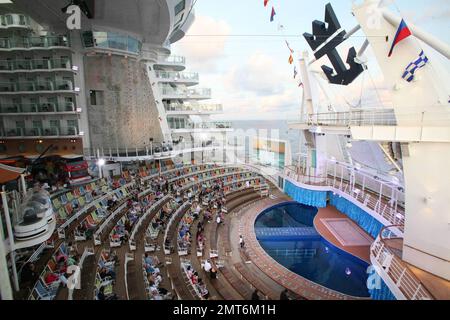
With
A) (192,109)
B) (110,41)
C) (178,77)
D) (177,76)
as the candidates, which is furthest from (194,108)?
(110,41)

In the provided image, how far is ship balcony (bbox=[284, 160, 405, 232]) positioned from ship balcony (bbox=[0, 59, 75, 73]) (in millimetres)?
19447

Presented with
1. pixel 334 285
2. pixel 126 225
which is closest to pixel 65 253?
pixel 126 225

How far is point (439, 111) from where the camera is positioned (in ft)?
23.4

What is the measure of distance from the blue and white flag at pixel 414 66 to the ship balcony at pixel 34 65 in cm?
1970

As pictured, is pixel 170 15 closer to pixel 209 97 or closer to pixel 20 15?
pixel 209 97

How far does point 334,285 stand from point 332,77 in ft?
40.0

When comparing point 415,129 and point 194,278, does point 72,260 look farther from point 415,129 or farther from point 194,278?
point 415,129

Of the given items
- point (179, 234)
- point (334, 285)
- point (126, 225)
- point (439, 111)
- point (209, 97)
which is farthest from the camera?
point (209, 97)

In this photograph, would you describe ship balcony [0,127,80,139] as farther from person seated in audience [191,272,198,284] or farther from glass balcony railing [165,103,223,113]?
person seated in audience [191,272,198,284]

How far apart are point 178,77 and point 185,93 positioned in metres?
1.93

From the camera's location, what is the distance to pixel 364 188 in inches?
646

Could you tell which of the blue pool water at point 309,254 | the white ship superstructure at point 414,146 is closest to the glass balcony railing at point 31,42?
the white ship superstructure at point 414,146

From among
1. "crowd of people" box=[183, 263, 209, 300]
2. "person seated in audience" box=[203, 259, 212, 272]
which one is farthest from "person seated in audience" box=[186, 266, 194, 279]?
"person seated in audience" box=[203, 259, 212, 272]

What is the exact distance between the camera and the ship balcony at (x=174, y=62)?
918 inches
